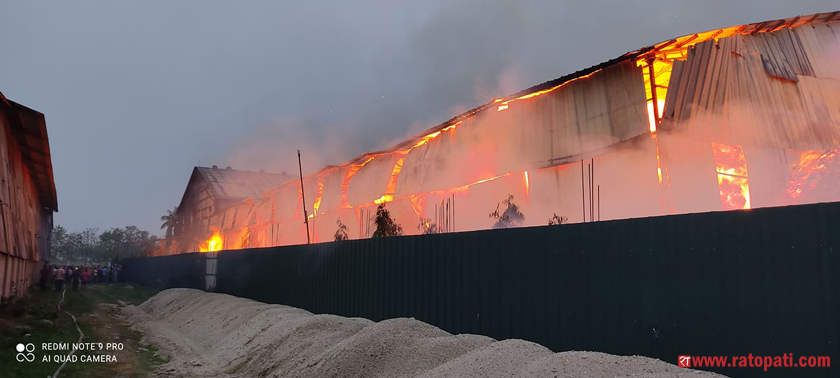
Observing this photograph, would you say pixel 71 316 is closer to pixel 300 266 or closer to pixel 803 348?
pixel 300 266

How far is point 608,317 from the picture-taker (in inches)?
256

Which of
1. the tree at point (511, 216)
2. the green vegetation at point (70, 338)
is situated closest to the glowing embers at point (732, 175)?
the tree at point (511, 216)

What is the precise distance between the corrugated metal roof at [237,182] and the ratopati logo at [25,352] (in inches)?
1360

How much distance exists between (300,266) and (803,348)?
12120mm

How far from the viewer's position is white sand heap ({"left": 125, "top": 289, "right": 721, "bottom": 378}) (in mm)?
6086

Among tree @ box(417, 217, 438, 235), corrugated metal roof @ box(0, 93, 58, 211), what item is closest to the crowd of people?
corrugated metal roof @ box(0, 93, 58, 211)

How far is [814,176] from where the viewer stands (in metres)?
11.7

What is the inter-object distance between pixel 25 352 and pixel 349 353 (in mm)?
6857

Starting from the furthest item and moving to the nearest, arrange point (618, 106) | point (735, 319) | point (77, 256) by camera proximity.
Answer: point (77, 256) → point (618, 106) → point (735, 319)

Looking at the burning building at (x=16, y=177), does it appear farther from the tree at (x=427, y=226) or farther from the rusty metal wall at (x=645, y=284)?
the tree at (x=427, y=226)

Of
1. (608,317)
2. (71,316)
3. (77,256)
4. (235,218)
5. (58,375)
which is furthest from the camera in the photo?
(77,256)

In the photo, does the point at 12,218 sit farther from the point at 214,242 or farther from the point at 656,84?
the point at 214,242

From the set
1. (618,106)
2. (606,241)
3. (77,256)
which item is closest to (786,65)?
(618,106)

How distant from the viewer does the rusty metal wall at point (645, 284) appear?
4.92 m
